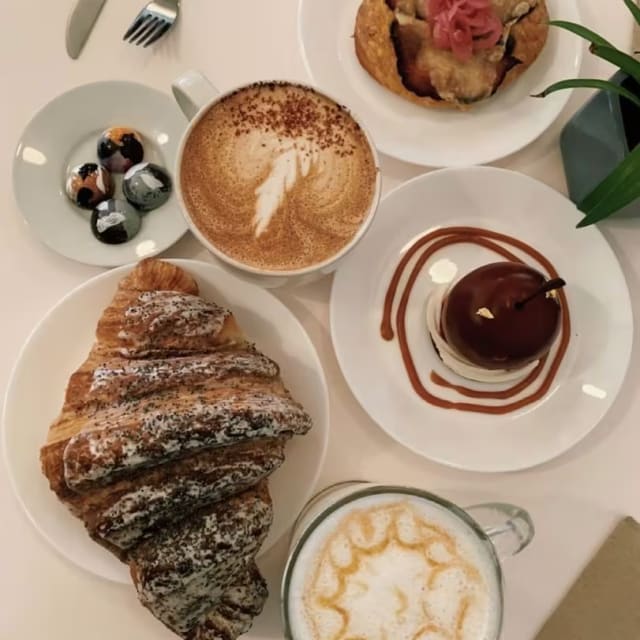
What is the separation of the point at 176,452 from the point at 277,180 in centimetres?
34

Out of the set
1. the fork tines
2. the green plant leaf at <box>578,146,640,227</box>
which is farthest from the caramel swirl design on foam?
the fork tines

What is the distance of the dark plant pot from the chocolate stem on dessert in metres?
0.20

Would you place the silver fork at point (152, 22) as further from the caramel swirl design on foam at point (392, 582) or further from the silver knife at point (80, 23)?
the caramel swirl design on foam at point (392, 582)

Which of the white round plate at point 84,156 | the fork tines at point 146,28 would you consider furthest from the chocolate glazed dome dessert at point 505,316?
the fork tines at point 146,28

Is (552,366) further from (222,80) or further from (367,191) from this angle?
(222,80)

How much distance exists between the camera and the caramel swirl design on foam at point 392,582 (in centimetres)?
94

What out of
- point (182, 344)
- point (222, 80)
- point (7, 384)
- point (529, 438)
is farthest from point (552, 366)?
point (7, 384)

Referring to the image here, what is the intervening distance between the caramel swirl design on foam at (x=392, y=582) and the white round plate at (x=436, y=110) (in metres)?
0.50

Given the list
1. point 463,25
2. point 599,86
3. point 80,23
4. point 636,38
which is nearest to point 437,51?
point 463,25

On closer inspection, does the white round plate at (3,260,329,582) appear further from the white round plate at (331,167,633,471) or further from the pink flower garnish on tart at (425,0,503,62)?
the pink flower garnish on tart at (425,0,503,62)

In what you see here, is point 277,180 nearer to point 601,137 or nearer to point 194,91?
point 194,91

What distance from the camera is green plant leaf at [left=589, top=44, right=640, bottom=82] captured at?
0.96 meters

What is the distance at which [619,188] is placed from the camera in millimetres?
973

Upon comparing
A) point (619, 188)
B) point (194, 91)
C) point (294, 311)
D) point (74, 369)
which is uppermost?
point (619, 188)
